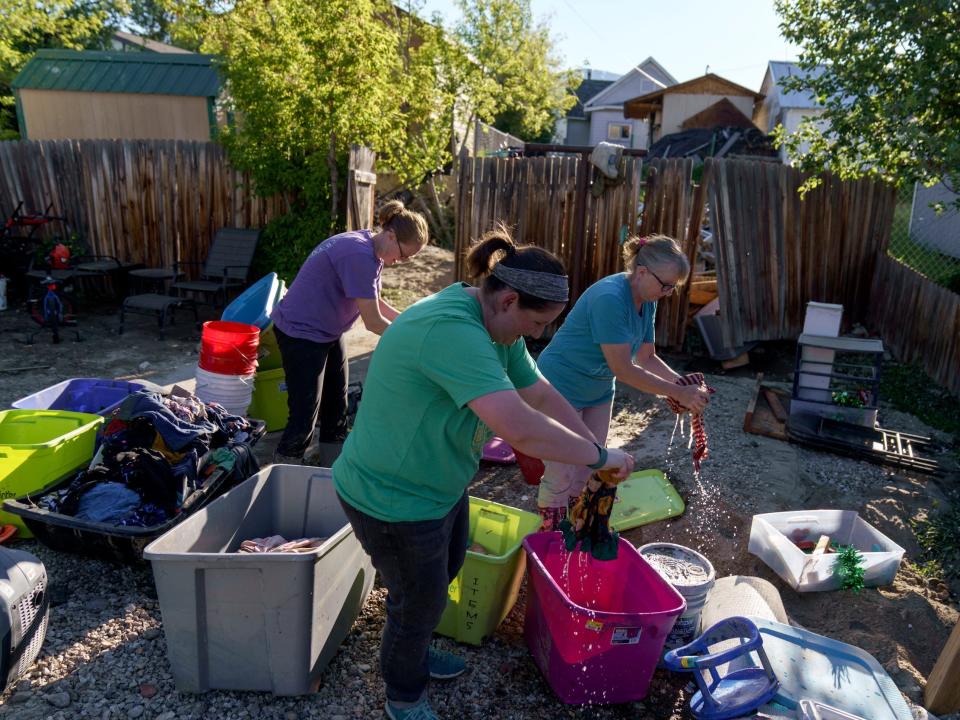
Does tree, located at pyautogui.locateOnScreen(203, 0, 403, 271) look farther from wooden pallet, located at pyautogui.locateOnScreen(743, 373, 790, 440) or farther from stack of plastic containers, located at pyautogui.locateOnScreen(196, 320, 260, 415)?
wooden pallet, located at pyautogui.locateOnScreen(743, 373, 790, 440)

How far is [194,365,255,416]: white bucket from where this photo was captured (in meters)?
4.82

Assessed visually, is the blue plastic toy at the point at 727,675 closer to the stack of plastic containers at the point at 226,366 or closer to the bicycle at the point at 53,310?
the stack of plastic containers at the point at 226,366

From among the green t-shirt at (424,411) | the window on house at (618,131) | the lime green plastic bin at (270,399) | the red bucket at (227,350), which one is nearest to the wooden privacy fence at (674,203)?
the lime green plastic bin at (270,399)

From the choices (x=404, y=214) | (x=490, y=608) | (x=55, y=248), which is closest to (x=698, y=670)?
(x=490, y=608)

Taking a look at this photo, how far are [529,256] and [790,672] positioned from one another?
6.18 ft

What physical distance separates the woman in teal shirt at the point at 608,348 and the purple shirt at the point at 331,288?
1.16 metres

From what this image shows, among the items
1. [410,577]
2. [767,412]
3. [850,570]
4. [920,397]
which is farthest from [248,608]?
[920,397]

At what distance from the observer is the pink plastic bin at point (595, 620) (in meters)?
2.58

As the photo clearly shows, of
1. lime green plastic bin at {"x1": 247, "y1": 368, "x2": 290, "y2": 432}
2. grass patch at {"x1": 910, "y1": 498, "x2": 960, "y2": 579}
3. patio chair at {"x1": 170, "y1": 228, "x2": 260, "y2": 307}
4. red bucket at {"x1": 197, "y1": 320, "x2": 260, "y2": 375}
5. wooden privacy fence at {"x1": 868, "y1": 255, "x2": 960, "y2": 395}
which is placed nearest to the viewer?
grass patch at {"x1": 910, "y1": 498, "x2": 960, "y2": 579}

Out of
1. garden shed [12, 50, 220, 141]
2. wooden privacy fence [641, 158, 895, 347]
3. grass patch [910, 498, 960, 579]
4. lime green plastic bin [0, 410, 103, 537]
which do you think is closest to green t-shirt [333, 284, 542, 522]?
lime green plastic bin [0, 410, 103, 537]

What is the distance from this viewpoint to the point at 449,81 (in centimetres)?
1551

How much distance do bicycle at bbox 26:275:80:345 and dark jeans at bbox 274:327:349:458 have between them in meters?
4.57

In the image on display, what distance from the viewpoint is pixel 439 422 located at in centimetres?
206

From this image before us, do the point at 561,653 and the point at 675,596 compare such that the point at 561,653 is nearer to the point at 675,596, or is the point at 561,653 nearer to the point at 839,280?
the point at 675,596
